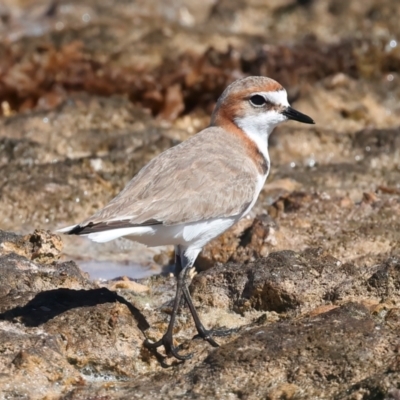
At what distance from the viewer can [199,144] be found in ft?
22.0

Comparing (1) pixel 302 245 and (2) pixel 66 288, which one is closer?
→ (2) pixel 66 288

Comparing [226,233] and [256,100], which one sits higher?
[256,100]

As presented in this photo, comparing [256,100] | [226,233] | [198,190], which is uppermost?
[256,100]

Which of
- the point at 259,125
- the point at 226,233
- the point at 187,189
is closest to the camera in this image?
the point at 187,189

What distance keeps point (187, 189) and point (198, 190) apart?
0.25 feet

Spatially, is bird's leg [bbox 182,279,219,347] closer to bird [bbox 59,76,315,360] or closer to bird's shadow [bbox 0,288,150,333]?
bird [bbox 59,76,315,360]

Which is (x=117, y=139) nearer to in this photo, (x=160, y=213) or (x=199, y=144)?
(x=199, y=144)

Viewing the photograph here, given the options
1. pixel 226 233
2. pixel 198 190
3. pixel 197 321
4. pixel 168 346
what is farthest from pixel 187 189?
pixel 226 233

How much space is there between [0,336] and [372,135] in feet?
18.1

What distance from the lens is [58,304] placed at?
19.6 ft

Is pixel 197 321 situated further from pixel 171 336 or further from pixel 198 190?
pixel 198 190

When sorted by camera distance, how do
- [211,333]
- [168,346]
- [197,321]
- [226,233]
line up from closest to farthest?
[168,346] → [211,333] → [197,321] → [226,233]

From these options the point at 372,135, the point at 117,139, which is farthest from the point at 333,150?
the point at 117,139

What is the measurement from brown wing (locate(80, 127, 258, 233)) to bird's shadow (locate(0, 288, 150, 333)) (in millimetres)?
559
